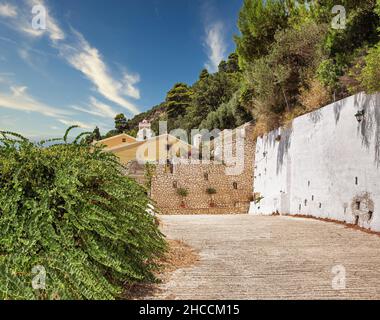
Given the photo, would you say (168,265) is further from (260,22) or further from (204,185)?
(260,22)

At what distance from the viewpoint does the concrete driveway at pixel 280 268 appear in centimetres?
358

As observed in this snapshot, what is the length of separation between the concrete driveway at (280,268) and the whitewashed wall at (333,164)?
1471 millimetres

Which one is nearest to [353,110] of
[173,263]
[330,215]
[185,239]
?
[330,215]

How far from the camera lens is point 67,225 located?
3.34 metres

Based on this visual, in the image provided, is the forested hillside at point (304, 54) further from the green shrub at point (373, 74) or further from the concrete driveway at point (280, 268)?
the concrete driveway at point (280, 268)

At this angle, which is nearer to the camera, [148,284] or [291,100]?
[148,284]

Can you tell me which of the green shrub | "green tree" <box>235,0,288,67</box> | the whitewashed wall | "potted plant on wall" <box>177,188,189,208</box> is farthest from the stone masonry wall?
the green shrub

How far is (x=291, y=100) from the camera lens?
16.3 meters

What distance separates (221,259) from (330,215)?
616 centimetres

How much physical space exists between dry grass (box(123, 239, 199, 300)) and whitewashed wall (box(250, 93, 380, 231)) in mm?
4657

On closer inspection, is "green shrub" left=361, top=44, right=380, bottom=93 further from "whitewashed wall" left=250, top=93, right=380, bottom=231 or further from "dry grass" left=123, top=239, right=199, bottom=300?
"dry grass" left=123, top=239, right=199, bottom=300

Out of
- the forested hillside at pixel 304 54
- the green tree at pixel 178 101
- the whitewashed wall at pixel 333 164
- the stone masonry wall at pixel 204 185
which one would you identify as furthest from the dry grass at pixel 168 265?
the green tree at pixel 178 101

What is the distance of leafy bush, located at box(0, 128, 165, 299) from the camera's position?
3.05 m

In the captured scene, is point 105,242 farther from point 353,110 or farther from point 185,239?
point 353,110
